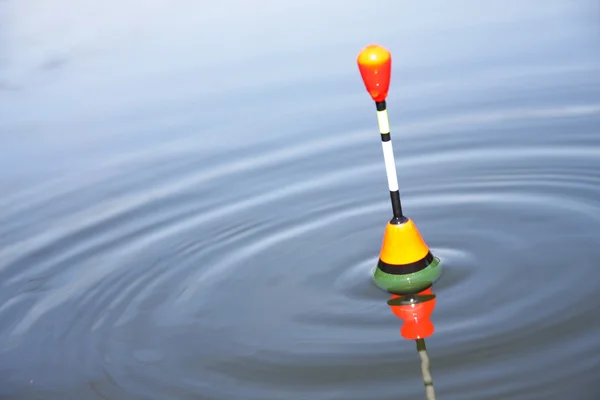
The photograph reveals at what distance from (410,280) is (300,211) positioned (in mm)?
1573

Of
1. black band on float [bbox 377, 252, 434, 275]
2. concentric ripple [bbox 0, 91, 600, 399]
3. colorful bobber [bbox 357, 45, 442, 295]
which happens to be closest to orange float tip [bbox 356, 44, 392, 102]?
colorful bobber [bbox 357, 45, 442, 295]

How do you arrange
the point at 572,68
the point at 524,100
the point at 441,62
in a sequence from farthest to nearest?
the point at 441,62 < the point at 572,68 < the point at 524,100

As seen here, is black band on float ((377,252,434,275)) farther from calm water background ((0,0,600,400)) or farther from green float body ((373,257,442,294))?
calm water background ((0,0,600,400))

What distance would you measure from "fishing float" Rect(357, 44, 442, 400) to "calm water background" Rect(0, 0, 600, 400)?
0.34 ft

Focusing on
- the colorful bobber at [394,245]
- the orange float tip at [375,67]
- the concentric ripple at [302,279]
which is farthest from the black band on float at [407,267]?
the orange float tip at [375,67]

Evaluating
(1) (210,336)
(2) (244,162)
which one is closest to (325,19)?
(2) (244,162)

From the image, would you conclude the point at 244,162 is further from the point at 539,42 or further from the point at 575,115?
the point at 539,42

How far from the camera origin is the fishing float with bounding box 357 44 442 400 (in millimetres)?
5051

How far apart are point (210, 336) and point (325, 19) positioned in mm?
8846

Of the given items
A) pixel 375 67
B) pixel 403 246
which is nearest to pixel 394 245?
pixel 403 246

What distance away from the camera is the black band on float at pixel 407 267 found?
530 centimetres

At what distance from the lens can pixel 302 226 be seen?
6.41m

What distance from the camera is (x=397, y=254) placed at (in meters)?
5.33

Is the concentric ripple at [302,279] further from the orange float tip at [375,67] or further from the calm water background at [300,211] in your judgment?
the orange float tip at [375,67]
